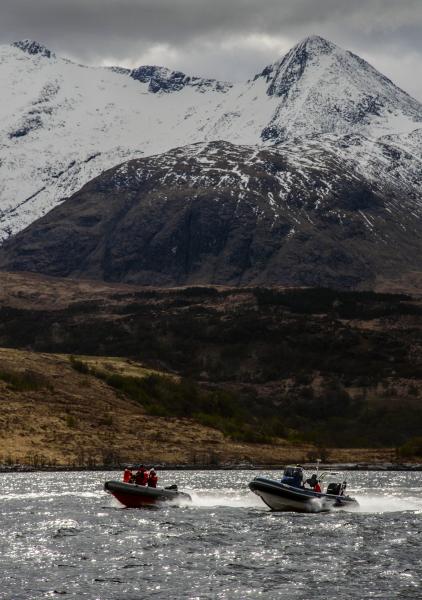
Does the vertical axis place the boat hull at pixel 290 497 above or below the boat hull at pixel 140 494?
above

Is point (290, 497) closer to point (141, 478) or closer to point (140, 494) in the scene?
point (140, 494)

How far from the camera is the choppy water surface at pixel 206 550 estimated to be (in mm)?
66625

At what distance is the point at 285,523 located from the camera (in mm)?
95875

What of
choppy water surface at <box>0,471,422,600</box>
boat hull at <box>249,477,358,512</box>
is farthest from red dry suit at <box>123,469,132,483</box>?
boat hull at <box>249,477,358,512</box>

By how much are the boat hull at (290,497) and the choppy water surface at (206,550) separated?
3.09 feet

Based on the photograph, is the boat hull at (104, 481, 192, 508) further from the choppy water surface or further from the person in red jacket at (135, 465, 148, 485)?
the person in red jacket at (135, 465, 148, 485)

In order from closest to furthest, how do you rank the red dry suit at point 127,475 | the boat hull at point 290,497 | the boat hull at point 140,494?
the boat hull at point 290,497, the boat hull at point 140,494, the red dry suit at point 127,475

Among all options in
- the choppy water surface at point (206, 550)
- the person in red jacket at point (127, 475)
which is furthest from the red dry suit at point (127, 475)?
the choppy water surface at point (206, 550)

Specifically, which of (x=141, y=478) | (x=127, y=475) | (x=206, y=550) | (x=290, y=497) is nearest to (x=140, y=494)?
(x=141, y=478)

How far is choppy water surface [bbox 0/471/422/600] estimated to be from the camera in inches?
2623

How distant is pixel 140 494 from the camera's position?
352ft

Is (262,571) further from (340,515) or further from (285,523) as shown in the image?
(340,515)

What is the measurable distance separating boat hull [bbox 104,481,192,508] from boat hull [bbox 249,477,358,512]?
8.02 meters

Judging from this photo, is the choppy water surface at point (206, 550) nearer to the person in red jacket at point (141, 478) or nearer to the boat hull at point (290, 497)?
the boat hull at point (290, 497)
